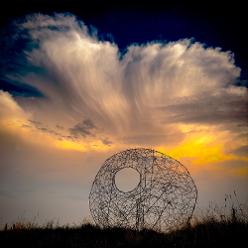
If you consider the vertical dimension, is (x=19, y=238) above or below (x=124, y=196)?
below

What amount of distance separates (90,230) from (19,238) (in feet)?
8.66

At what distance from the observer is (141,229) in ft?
29.3

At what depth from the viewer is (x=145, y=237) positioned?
24.3 feet

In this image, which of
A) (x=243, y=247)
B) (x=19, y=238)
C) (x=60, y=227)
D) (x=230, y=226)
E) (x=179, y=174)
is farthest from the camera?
(x=60, y=227)

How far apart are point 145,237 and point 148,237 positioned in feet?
0.30

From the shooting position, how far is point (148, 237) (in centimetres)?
744

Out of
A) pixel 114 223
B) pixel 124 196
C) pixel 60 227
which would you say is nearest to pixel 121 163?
pixel 124 196

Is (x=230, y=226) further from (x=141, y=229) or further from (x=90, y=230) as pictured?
(x=90, y=230)

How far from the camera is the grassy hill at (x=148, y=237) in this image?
595 centimetres

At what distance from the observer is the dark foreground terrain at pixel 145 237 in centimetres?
595

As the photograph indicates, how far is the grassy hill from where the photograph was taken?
595 centimetres

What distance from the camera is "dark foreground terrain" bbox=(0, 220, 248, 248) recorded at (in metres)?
5.95

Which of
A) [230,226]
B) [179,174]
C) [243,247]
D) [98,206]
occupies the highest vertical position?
[179,174]

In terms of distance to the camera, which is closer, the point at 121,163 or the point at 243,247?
the point at 243,247
